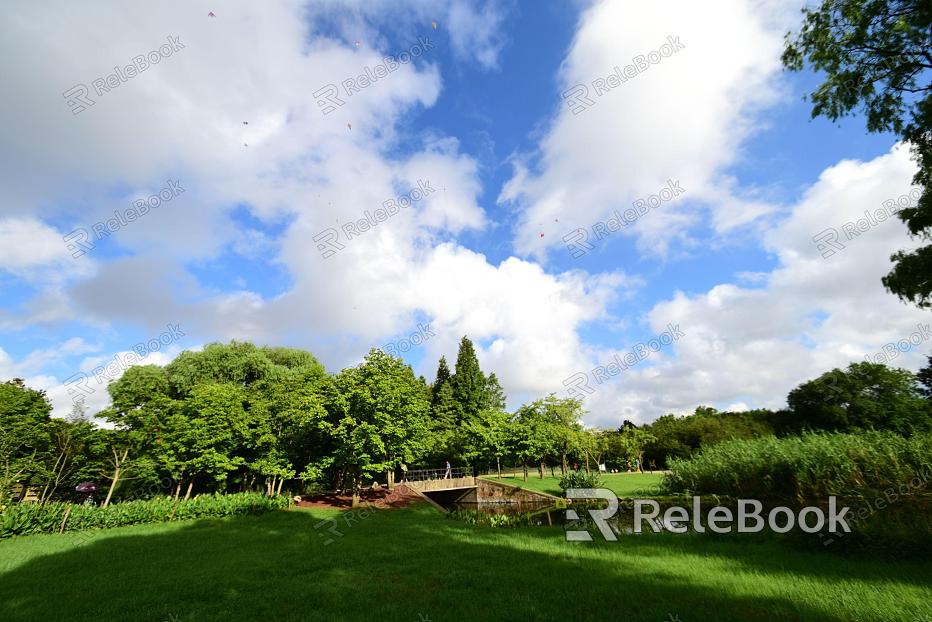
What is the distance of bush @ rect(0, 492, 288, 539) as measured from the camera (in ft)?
56.7

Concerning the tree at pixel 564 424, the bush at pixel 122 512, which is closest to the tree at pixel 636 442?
the tree at pixel 564 424

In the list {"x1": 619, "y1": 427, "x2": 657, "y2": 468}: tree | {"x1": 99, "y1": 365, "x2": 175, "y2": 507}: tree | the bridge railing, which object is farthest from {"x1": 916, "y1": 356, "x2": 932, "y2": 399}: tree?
{"x1": 99, "y1": 365, "x2": 175, "y2": 507}: tree

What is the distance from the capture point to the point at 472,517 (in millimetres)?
25344

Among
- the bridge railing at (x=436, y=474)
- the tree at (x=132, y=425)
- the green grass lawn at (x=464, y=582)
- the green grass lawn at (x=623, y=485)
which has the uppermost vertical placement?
the tree at (x=132, y=425)

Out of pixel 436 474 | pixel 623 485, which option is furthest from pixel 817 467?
pixel 436 474

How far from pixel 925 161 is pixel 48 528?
34263mm

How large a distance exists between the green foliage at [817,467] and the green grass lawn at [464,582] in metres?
3.79

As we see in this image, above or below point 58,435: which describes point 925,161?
above

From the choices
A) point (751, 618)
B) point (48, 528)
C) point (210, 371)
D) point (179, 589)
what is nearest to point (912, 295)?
point (751, 618)

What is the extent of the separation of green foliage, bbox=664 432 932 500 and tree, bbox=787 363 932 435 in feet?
118

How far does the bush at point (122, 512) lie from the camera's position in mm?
17297

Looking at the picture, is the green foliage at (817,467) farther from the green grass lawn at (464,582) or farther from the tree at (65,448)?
the tree at (65,448)

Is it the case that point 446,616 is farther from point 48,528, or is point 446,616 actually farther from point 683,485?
point 48,528

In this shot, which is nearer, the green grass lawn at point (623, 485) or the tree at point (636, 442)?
the green grass lawn at point (623, 485)
